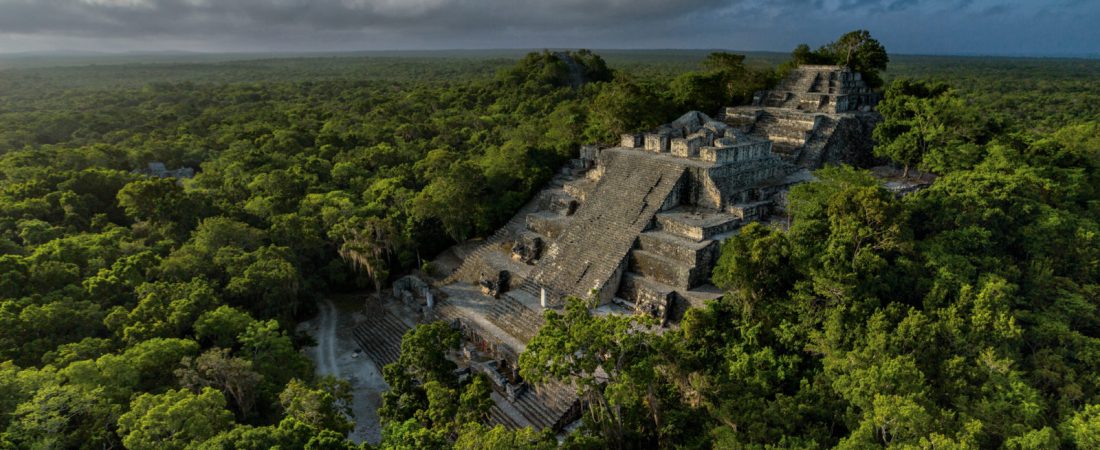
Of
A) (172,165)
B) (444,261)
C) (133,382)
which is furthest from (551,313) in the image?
(172,165)

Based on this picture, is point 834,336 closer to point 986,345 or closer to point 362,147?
point 986,345

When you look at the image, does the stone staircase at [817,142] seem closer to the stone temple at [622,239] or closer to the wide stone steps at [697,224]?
the stone temple at [622,239]

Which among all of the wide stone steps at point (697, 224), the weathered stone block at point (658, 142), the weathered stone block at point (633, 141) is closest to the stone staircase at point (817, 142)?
the weathered stone block at point (658, 142)

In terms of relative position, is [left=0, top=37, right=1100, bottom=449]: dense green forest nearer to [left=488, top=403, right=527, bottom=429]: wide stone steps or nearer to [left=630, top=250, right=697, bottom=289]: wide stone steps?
[left=630, top=250, right=697, bottom=289]: wide stone steps

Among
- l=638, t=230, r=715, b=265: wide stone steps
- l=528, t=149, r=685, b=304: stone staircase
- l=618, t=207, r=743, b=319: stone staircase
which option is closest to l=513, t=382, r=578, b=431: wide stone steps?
l=528, t=149, r=685, b=304: stone staircase

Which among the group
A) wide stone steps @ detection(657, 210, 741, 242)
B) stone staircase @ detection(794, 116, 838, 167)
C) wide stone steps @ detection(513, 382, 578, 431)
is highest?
stone staircase @ detection(794, 116, 838, 167)

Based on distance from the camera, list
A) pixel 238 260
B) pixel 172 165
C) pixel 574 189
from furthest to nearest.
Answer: pixel 172 165 → pixel 574 189 → pixel 238 260

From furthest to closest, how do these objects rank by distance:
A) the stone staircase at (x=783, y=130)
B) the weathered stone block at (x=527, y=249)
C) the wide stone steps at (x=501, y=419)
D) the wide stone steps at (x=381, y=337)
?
the stone staircase at (x=783, y=130)
the weathered stone block at (x=527, y=249)
the wide stone steps at (x=381, y=337)
the wide stone steps at (x=501, y=419)
